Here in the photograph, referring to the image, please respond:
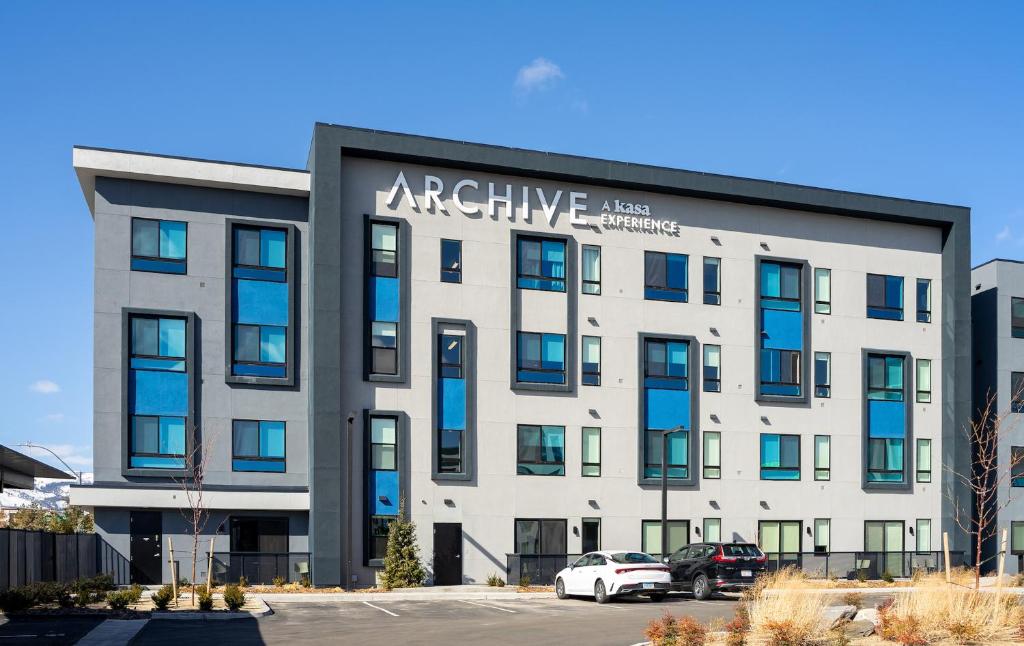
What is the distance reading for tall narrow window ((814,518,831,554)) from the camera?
41.7m

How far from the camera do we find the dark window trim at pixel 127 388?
115 feet

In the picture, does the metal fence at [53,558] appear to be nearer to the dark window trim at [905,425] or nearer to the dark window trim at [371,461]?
the dark window trim at [371,461]

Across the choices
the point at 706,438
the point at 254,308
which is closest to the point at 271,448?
the point at 254,308

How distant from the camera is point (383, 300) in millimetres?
36688

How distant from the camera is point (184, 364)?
35.9 metres

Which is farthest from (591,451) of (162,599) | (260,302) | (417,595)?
(162,599)

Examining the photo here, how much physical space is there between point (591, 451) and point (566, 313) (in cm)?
528

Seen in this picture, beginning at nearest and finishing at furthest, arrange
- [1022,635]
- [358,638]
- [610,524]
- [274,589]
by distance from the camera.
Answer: [1022,635], [358,638], [274,589], [610,524]

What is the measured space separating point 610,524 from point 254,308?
1531 cm

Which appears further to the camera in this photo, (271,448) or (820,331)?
(820,331)

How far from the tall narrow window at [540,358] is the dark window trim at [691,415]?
10.4 feet

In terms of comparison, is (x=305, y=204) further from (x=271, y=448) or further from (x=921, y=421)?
(x=921, y=421)

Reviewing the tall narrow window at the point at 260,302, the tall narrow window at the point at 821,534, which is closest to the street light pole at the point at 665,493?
the tall narrow window at the point at 821,534

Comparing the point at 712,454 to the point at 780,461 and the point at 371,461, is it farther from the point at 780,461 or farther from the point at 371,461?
the point at 371,461
